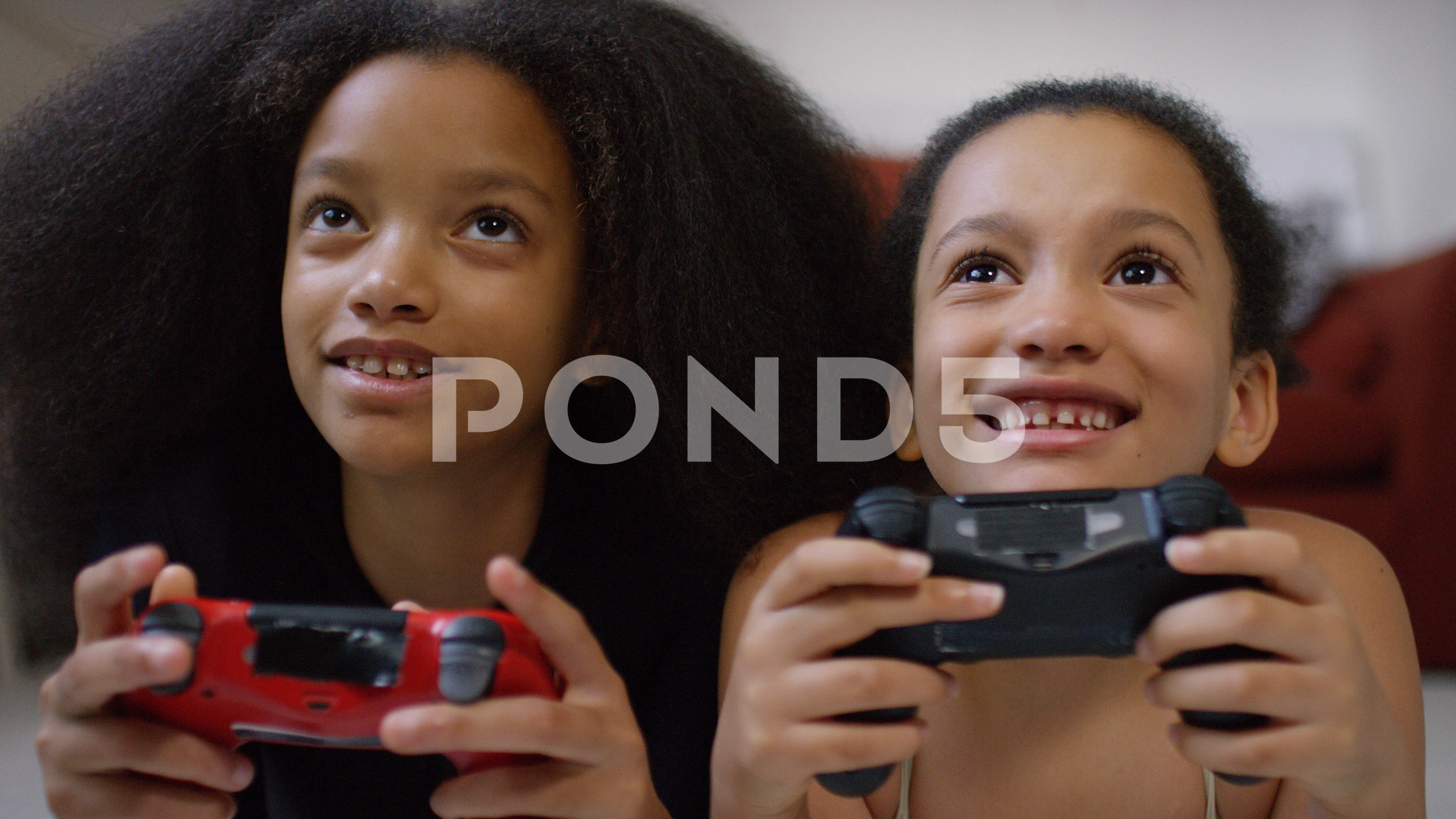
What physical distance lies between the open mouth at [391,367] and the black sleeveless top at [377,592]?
0.17 meters

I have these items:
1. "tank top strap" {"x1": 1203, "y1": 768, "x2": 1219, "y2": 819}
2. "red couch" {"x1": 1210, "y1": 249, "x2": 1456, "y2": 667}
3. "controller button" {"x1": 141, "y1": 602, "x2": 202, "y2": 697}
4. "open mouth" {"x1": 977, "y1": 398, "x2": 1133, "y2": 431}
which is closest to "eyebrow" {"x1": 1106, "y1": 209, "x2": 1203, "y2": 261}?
"open mouth" {"x1": 977, "y1": 398, "x2": 1133, "y2": 431}

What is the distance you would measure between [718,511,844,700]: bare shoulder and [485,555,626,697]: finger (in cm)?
18

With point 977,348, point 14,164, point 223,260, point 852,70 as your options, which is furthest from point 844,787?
point 852,70

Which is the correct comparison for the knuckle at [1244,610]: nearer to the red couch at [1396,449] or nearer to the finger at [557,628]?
the finger at [557,628]

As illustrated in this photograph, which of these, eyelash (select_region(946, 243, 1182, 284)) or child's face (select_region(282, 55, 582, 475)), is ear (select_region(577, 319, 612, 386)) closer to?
child's face (select_region(282, 55, 582, 475))

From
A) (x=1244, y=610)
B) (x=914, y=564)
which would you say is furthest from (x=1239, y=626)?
(x=914, y=564)

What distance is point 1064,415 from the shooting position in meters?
0.65

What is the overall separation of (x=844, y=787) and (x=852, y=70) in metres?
1.75

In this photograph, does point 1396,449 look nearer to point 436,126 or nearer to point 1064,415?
point 1064,415

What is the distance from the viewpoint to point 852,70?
6.65 feet

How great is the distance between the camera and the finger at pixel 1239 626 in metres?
0.45

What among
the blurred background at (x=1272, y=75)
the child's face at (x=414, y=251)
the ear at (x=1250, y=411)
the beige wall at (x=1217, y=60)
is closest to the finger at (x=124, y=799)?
the child's face at (x=414, y=251)

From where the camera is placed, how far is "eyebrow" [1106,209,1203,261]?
2.15 ft

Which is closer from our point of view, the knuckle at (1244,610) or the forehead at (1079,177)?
the knuckle at (1244,610)
